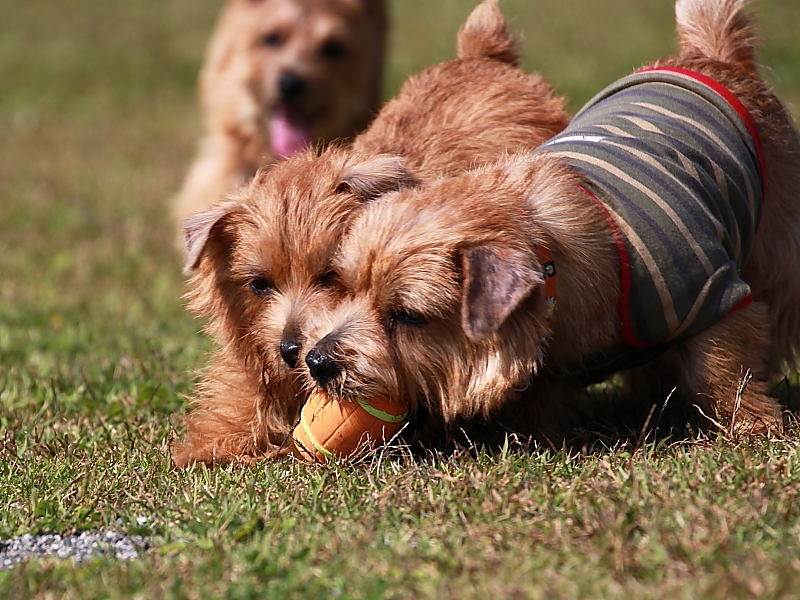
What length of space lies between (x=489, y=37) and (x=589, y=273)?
6.97 ft

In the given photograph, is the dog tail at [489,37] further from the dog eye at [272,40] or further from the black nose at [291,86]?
the dog eye at [272,40]

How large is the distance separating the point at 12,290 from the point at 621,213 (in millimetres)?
4536

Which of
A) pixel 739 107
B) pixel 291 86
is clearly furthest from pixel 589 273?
pixel 291 86

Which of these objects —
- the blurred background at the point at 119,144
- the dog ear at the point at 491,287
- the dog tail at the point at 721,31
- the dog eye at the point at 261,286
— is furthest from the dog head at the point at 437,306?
the dog tail at the point at 721,31

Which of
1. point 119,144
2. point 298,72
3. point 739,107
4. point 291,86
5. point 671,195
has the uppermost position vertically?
point 739,107

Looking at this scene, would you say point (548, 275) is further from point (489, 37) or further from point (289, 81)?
point (289, 81)

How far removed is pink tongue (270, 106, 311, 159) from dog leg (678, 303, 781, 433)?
5509mm

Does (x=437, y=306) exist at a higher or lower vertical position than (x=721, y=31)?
lower

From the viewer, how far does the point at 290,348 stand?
11.0ft

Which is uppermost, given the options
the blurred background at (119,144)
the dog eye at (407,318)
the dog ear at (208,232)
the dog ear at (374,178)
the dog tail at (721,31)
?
the dog tail at (721,31)

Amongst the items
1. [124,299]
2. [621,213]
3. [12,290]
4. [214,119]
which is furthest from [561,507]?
[214,119]

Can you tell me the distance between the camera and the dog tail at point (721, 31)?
454 centimetres

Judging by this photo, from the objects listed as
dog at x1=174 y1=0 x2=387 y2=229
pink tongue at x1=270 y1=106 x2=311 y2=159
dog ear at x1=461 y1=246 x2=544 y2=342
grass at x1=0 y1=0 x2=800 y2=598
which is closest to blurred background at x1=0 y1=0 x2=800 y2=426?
grass at x1=0 y1=0 x2=800 y2=598

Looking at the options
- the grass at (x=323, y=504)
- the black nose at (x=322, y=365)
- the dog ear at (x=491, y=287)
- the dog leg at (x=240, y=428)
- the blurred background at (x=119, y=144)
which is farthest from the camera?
the blurred background at (x=119, y=144)
